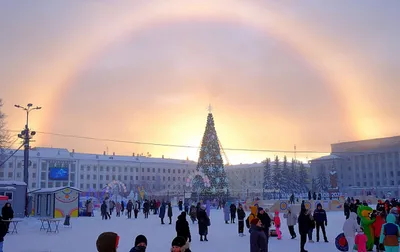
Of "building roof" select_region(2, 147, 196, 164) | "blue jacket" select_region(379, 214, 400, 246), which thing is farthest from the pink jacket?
"building roof" select_region(2, 147, 196, 164)

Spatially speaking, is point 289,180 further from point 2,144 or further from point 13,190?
point 13,190

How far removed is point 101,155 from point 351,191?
68865mm

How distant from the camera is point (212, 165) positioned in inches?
1882

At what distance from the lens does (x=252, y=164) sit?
14238cm

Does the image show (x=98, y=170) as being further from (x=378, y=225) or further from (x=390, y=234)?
(x=390, y=234)

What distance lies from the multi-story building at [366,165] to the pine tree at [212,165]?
188 feet

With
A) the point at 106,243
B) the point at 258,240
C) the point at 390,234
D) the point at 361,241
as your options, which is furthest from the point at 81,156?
the point at 106,243

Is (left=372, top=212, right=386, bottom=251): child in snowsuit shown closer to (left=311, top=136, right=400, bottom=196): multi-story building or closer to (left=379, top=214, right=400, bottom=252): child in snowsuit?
(left=379, top=214, right=400, bottom=252): child in snowsuit

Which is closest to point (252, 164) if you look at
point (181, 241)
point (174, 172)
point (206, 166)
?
point (174, 172)

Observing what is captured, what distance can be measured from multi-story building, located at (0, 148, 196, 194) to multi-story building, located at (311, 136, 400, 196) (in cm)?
4063

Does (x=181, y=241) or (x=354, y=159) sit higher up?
(x=354, y=159)

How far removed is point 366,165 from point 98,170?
71.0 meters

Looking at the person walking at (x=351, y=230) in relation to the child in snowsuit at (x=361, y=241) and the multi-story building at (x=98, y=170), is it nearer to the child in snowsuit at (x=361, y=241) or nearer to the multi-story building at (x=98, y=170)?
the child in snowsuit at (x=361, y=241)

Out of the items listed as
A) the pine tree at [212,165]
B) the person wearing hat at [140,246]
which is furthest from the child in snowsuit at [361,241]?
the pine tree at [212,165]
